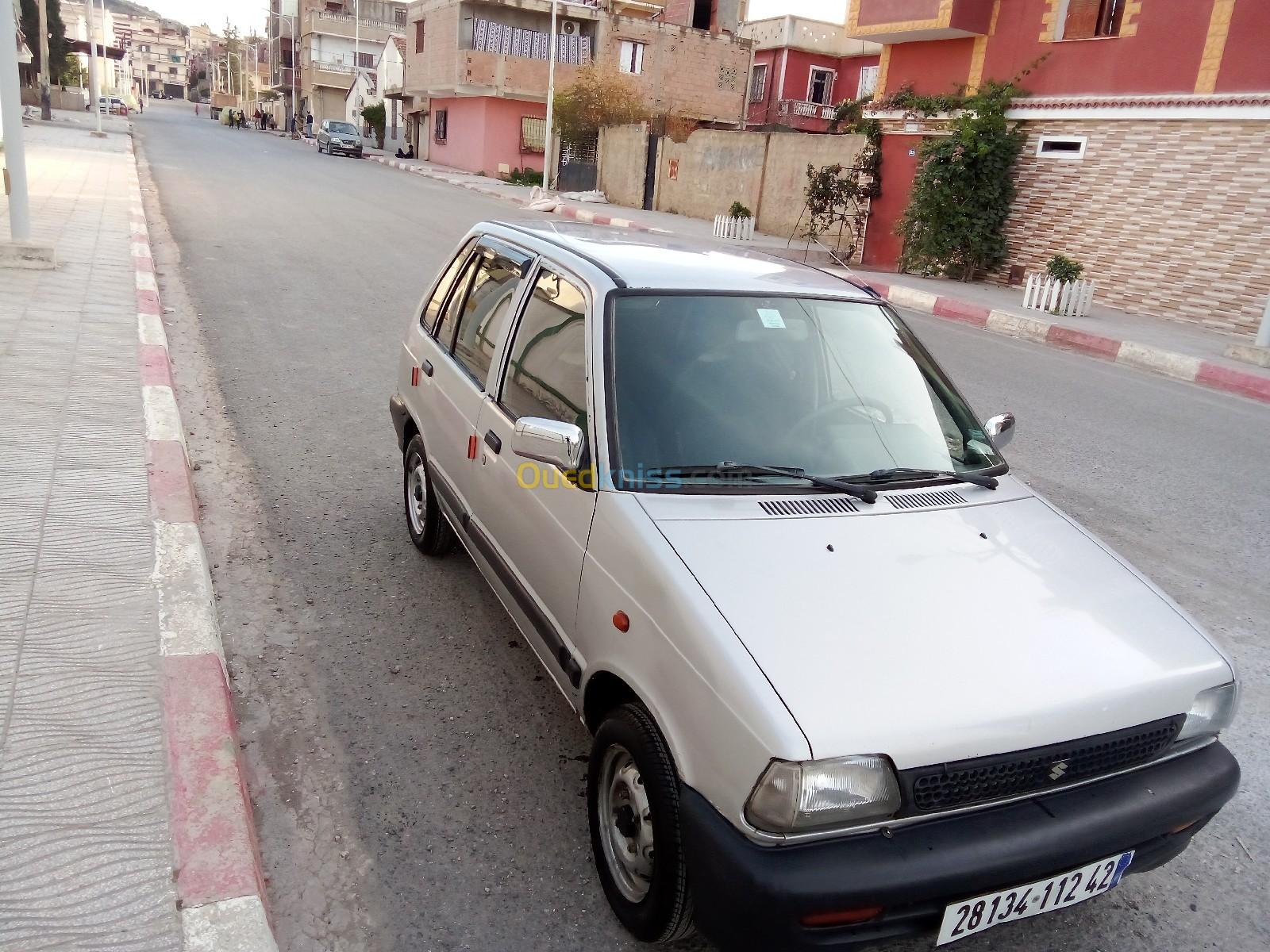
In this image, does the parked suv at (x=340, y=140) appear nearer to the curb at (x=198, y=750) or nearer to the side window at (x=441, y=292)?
the curb at (x=198, y=750)

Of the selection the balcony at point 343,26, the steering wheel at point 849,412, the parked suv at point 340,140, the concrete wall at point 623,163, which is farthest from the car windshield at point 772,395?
the balcony at point 343,26

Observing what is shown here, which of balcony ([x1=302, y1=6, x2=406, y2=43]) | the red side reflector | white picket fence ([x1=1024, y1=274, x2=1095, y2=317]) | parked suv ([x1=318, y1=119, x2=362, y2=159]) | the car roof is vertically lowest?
the red side reflector

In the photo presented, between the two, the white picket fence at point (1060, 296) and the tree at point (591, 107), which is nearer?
the white picket fence at point (1060, 296)

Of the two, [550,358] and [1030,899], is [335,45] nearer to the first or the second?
[550,358]

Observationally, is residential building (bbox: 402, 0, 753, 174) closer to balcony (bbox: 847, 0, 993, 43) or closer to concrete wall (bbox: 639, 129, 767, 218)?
concrete wall (bbox: 639, 129, 767, 218)

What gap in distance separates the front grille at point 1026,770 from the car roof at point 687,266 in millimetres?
1829

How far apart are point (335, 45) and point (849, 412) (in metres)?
83.2

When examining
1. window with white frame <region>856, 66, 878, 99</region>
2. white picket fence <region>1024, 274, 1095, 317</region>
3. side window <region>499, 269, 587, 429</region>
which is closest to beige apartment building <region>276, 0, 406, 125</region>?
window with white frame <region>856, 66, 878, 99</region>

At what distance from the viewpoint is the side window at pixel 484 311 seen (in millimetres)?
3826

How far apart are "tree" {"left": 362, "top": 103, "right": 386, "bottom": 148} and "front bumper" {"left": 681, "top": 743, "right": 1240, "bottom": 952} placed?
66379 mm

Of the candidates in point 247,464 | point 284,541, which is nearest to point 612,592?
point 284,541

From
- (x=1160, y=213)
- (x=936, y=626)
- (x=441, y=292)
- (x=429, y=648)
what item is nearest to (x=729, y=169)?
(x=1160, y=213)

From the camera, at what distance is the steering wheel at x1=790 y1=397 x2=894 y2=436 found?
3.16m

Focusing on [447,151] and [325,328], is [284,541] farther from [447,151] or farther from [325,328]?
[447,151]
